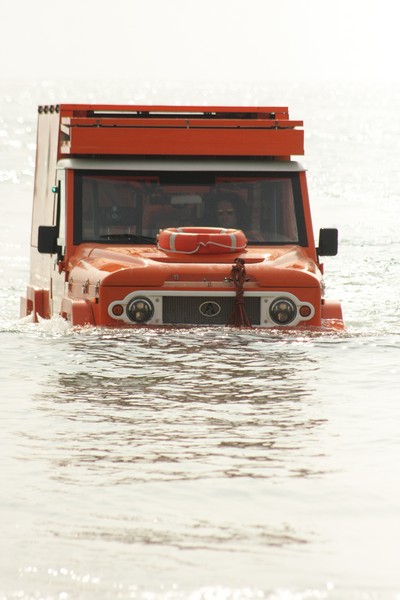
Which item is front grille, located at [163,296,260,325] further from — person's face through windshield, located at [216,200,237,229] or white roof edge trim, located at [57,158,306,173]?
white roof edge trim, located at [57,158,306,173]

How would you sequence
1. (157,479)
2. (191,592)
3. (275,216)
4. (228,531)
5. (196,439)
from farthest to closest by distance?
(275,216), (196,439), (157,479), (228,531), (191,592)

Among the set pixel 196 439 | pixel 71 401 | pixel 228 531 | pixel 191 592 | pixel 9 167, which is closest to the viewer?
pixel 191 592

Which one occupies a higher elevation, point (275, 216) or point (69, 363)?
point (275, 216)

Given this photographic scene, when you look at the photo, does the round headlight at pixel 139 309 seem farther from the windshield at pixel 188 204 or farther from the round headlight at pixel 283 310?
the windshield at pixel 188 204

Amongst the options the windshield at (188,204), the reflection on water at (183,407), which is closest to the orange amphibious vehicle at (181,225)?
the windshield at (188,204)

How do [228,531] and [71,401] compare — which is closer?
[228,531]

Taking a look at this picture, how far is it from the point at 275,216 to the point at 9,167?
51110mm

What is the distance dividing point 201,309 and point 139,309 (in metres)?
0.50

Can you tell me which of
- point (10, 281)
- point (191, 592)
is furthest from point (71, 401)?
point (10, 281)

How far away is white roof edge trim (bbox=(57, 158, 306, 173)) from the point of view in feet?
45.0

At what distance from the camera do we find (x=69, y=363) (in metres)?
12.6

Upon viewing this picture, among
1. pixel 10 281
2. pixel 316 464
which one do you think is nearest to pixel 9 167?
pixel 10 281

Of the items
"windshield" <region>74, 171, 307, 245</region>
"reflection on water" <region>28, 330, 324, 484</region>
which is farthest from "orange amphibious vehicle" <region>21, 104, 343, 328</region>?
"reflection on water" <region>28, 330, 324, 484</region>

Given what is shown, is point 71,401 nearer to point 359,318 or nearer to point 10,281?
point 359,318
